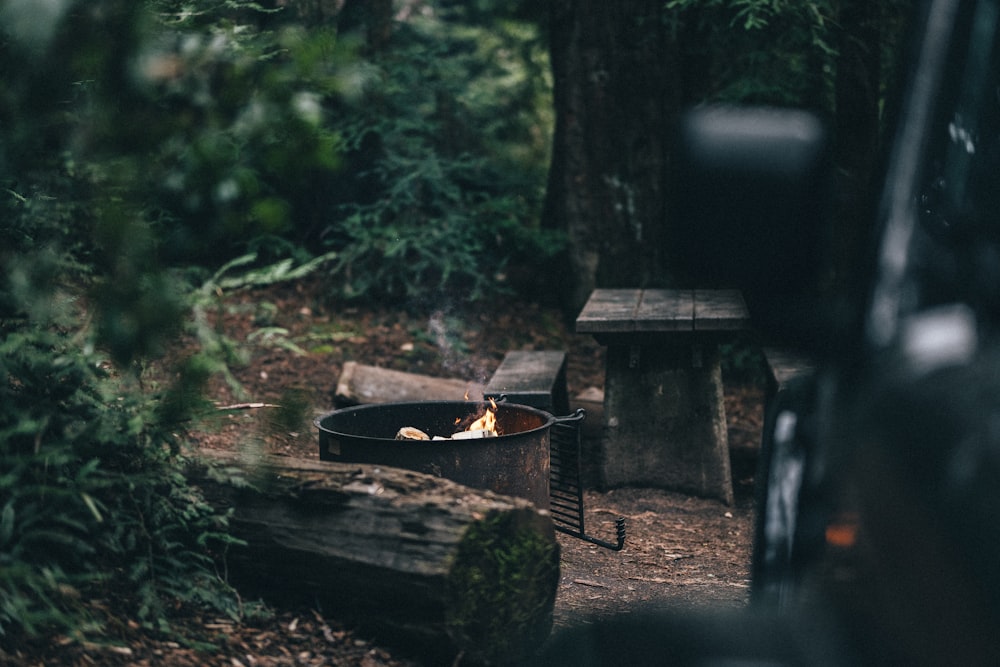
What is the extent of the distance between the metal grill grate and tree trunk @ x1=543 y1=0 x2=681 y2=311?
2.82m

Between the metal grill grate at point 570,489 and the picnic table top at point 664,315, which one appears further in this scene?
the picnic table top at point 664,315

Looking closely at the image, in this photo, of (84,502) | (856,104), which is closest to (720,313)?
(856,104)

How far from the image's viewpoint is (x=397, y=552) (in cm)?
290

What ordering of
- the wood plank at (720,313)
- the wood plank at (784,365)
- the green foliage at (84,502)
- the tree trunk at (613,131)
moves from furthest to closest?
the tree trunk at (613,131) → the wood plank at (720,313) → the wood plank at (784,365) → the green foliage at (84,502)

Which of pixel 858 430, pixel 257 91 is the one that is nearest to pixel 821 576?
pixel 858 430

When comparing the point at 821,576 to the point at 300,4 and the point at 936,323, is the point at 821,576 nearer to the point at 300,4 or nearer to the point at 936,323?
the point at 936,323

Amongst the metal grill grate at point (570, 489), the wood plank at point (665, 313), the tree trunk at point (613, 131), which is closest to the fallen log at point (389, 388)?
the metal grill grate at point (570, 489)

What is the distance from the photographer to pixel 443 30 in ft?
37.7

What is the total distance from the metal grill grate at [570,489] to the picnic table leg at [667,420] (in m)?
0.32

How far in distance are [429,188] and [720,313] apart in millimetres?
4411

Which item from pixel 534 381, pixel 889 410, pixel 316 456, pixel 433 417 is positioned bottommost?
pixel 316 456

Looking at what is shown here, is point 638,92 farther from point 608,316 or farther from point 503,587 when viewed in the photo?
point 503,587

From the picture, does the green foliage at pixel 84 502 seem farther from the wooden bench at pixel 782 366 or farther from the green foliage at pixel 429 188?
the green foliage at pixel 429 188

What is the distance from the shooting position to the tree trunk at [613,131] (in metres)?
8.02
